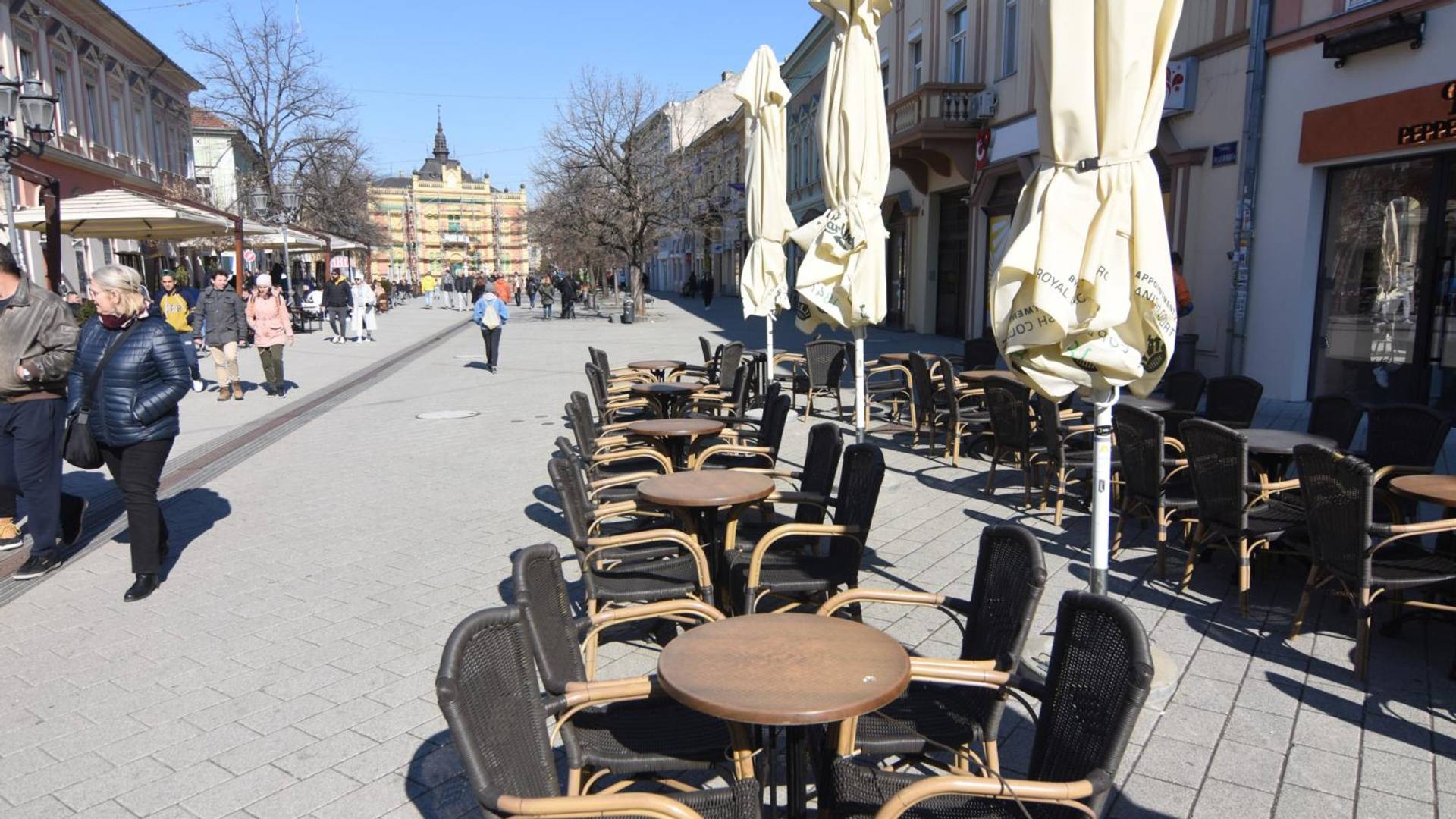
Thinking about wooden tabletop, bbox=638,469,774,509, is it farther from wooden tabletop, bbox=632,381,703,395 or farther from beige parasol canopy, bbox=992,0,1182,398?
wooden tabletop, bbox=632,381,703,395

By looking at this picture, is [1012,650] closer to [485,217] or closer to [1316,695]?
[1316,695]

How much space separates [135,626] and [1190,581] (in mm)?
5533

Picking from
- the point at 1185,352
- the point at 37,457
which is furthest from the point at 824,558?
the point at 1185,352

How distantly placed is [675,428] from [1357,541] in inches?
145

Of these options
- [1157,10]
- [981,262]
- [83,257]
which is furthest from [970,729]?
[83,257]

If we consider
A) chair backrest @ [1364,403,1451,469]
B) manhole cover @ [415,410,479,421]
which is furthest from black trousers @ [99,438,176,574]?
chair backrest @ [1364,403,1451,469]

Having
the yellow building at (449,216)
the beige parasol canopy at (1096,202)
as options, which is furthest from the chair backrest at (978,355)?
the yellow building at (449,216)

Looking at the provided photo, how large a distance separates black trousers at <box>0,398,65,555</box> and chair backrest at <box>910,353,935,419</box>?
6.37m

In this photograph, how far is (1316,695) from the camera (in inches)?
139

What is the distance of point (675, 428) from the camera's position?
19.3 ft

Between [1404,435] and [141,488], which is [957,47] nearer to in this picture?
[1404,435]

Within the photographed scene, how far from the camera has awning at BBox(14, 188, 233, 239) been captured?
594 inches

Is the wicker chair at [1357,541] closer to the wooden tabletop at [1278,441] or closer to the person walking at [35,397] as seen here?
the wooden tabletop at [1278,441]

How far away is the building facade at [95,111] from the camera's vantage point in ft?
77.4
